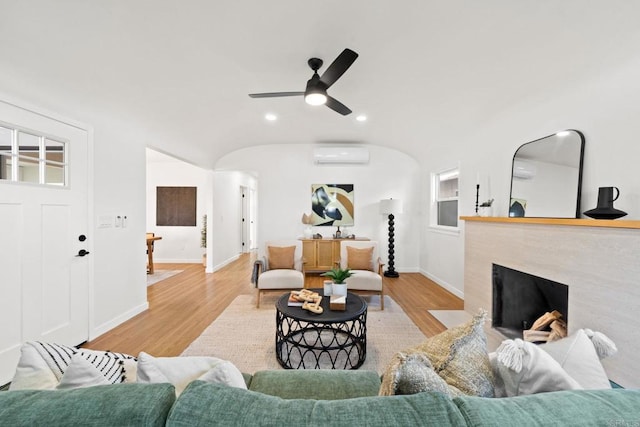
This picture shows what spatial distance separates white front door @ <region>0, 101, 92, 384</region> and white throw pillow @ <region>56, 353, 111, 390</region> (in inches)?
72.9

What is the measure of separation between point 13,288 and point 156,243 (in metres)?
4.57

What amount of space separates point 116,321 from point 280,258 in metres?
1.96

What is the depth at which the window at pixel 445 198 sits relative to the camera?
14.0 ft

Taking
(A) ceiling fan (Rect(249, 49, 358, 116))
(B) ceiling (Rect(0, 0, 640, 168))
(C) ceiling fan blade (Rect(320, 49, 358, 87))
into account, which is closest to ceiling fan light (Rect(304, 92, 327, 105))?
(A) ceiling fan (Rect(249, 49, 358, 116))

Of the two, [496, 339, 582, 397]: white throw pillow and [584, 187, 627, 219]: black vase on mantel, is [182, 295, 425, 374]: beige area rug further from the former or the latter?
[584, 187, 627, 219]: black vase on mantel

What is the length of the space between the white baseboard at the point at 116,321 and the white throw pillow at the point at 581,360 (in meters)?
3.52

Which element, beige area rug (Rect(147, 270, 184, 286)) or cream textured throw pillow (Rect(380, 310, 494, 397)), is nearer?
cream textured throw pillow (Rect(380, 310, 494, 397))

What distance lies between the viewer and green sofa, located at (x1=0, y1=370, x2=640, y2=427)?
1.91 ft

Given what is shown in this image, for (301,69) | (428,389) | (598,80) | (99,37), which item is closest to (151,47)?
(99,37)

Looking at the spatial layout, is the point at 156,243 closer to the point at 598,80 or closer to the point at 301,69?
the point at 301,69

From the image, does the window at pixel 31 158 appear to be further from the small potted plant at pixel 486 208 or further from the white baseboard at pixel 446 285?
the white baseboard at pixel 446 285

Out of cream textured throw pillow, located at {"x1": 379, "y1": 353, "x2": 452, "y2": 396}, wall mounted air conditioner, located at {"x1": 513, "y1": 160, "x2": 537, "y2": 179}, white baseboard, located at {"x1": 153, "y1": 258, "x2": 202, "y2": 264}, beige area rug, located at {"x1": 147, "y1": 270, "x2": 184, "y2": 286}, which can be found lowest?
beige area rug, located at {"x1": 147, "y1": 270, "x2": 184, "y2": 286}

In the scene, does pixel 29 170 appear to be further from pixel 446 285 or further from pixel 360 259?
pixel 446 285

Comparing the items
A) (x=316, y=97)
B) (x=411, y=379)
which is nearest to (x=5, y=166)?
(x=316, y=97)
